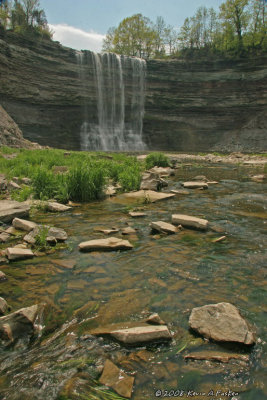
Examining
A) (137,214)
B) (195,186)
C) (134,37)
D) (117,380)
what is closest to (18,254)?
(117,380)

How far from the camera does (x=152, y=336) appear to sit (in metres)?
2.04

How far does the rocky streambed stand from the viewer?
172 centimetres

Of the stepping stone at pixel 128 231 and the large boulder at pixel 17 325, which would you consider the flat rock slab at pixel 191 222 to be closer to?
the stepping stone at pixel 128 231

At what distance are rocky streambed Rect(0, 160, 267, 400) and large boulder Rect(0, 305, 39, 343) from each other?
0.13 ft

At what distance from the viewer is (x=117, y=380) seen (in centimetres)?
173

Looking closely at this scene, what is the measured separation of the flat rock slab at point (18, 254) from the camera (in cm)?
341

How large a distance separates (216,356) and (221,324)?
262mm

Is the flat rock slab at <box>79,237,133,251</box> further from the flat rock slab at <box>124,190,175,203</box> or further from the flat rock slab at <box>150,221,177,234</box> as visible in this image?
the flat rock slab at <box>124,190,175,203</box>

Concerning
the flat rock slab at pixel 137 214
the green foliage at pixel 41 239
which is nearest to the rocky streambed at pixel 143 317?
the green foliage at pixel 41 239

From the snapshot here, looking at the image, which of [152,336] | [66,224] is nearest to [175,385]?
[152,336]

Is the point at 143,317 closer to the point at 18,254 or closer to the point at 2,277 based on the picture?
the point at 2,277

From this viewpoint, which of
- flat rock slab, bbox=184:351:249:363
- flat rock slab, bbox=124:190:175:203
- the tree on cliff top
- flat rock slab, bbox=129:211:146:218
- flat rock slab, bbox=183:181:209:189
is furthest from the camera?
the tree on cliff top

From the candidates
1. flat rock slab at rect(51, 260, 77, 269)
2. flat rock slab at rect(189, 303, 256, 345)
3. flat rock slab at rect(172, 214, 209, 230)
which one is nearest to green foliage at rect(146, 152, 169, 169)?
flat rock slab at rect(172, 214, 209, 230)

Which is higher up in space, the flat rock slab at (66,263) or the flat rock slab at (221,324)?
the flat rock slab at (221,324)
